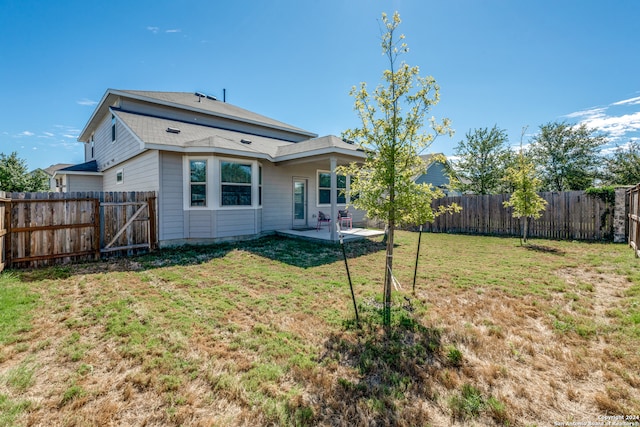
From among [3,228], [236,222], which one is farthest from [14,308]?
[236,222]

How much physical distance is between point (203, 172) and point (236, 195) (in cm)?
124

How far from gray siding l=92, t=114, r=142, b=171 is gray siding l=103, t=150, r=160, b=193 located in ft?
0.73

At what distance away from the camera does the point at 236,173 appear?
29.3 feet

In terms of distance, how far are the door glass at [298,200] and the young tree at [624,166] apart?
19.6 m

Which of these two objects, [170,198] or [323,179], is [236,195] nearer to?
[170,198]

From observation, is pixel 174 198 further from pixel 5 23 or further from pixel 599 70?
pixel 599 70

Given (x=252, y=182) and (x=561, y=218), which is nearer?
(x=252, y=182)

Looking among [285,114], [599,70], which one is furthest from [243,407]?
[285,114]

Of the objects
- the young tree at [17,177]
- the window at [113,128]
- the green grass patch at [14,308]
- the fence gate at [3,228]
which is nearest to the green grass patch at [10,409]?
the green grass patch at [14,308]

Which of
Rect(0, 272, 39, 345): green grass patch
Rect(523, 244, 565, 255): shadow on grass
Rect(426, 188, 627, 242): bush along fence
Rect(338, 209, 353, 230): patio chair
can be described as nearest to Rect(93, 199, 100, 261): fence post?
Rect(0, 272, 39, 345): green grass patch

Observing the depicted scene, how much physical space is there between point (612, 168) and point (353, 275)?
2229 centimetres

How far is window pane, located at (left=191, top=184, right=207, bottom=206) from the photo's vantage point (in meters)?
8.44

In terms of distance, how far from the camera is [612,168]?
57.2ft

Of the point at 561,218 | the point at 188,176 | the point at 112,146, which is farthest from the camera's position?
the point at 112,146
